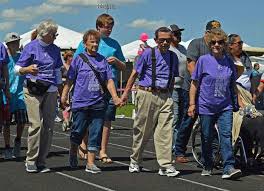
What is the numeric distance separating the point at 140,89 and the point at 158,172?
3.69 ft

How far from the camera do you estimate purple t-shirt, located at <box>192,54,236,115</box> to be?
7.59 m

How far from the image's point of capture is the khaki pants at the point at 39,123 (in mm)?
7867

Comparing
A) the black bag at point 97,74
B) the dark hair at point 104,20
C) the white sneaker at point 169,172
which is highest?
the dark hair at point 104,20

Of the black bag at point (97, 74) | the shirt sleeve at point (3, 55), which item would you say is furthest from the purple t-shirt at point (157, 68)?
the shirt sleeve at point (3, 55)

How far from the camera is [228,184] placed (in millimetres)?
7297

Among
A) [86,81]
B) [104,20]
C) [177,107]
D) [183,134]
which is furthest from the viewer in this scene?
[177,107]

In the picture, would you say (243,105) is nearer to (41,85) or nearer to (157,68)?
(157,68)

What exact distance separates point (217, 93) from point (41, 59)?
2255 mm

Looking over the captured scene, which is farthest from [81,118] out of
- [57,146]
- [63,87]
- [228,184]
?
[57,146]

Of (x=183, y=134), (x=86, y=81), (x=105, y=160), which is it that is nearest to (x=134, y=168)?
(x=105, y=160)

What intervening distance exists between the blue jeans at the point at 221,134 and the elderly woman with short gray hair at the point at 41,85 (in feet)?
6.44

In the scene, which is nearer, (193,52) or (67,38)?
(193,52)

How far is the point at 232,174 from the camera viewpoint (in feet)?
24.6

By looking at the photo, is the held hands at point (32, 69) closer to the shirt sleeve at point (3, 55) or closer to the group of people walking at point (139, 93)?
the group of people walking at point (139, 93)
